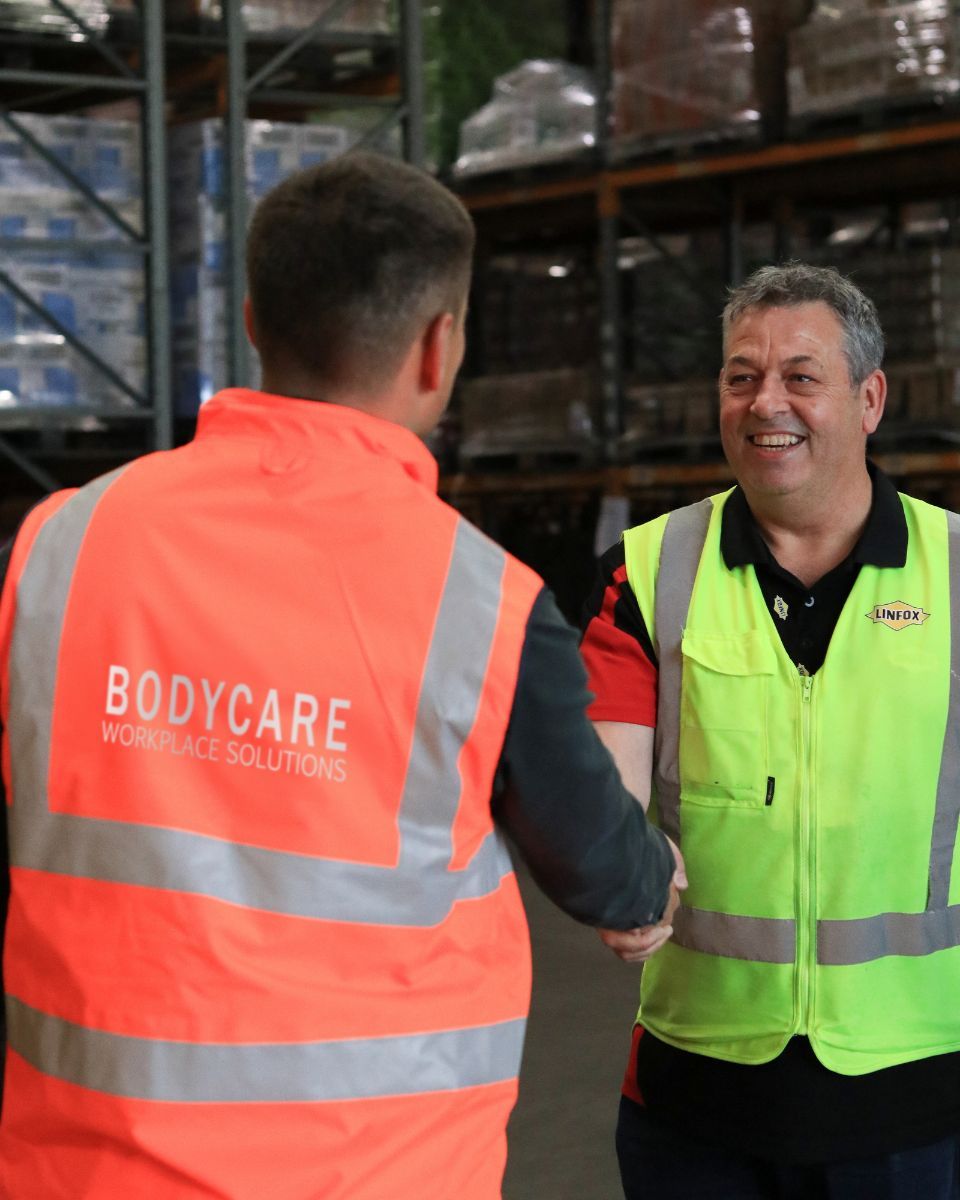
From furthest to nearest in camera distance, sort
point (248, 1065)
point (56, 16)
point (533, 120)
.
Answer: point (533, 120) < point (56, 16) < point (248, 1065)

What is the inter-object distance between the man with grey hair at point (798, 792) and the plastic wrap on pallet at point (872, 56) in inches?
225

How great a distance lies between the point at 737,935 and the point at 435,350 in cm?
99

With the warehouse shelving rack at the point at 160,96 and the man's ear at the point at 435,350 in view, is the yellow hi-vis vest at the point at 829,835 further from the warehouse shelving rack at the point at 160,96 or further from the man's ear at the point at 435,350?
the warehouse shelving rack at the point at 160,96

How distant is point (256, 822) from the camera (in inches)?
61.0

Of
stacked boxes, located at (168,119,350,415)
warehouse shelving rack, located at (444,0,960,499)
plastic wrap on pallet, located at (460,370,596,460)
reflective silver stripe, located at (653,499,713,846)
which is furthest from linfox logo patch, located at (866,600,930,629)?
plastic wrap on pallet, located at (460,370,596,460)

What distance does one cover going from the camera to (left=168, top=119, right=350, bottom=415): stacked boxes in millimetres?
7570

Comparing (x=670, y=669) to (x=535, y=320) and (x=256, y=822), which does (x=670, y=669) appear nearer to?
(x=256, y=822)

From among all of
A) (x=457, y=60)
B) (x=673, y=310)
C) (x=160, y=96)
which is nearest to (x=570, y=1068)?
(x=160, y=96)

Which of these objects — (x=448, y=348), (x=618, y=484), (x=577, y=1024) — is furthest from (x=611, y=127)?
(x=448, y=348)

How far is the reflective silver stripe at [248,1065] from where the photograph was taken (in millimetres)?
1525

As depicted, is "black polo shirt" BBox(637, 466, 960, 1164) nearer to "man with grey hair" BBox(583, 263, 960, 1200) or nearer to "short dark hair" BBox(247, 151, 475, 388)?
"man with grey hair" BBox(583, 263, 960, 1200)

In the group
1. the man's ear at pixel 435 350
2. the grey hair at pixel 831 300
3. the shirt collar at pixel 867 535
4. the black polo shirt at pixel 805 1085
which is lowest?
the black polo shirt at pixel 805 1085

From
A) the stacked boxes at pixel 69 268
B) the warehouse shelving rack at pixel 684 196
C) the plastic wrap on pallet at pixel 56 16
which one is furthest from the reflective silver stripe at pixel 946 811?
the plastic wrap on pallet at pixel 56 16

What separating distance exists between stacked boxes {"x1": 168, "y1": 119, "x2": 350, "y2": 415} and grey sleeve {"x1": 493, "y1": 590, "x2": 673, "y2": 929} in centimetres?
601
